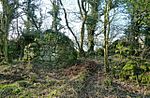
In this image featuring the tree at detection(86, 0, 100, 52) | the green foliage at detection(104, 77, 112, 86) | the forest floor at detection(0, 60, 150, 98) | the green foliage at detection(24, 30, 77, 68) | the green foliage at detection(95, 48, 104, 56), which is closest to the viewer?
the forest floor at detection(0, 60, 150, 98)

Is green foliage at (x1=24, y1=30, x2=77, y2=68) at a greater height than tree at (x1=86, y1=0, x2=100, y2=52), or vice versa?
tree at (x1=86, y1=0, x2=100, y2=52)

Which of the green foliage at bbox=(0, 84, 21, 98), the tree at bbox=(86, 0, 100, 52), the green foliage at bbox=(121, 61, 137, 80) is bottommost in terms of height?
the green foliage at bbox=(0, 84, 21, 98)

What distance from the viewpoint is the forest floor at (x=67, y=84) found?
38.7 ft

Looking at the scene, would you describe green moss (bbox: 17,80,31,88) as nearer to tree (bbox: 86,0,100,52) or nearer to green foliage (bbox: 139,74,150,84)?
green foliage (bbox: 139,74,150,84)

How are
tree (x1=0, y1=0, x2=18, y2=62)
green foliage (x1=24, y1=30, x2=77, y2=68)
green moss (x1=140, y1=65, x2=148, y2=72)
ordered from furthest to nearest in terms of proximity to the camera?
tree (x1=0, y1=0, x2=18, y2=62), green foliage (x1=24, y1=30, x2=77, y2=68), green moss (x1=140, y1=65, x2=148, y2=72)

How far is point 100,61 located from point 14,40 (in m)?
6.63

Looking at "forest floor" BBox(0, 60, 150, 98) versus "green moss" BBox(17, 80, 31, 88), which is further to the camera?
"green moss" BBox(17, 80, 31, 88)

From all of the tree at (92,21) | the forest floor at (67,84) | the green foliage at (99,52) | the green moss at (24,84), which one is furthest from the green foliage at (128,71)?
the green foliage at (99,52)

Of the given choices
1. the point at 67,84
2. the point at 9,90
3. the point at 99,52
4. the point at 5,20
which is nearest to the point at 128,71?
the point at 67,84

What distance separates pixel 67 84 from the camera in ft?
40.9

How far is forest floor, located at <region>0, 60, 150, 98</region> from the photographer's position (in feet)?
38.7

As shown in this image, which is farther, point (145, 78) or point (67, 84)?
point (145, 78)

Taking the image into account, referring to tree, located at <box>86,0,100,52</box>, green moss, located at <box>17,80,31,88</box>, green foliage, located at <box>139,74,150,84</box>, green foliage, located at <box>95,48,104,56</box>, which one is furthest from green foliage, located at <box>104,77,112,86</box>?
green foliage, located at <box>95,48,104,56</box>

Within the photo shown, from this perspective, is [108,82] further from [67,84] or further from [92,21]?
[92,21]
